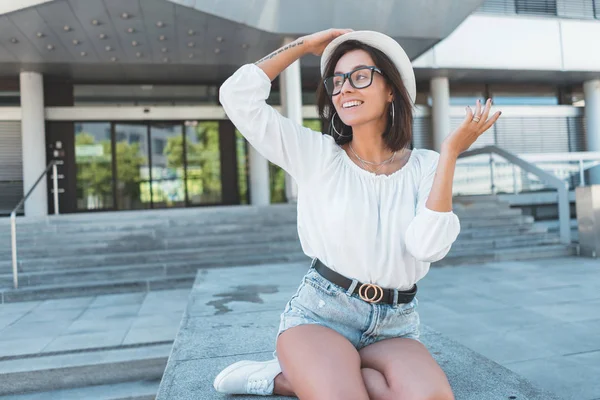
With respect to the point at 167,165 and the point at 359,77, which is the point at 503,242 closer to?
the point at 359,77

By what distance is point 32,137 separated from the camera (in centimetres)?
1109

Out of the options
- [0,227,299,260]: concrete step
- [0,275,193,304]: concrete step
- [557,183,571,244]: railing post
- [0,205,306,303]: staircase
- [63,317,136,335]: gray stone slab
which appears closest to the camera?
[63,317,136,335]: gray stone slab

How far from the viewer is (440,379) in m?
1.32

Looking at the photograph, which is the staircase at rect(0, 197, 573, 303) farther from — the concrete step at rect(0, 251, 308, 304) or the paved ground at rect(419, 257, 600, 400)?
the paved ground at rect(419, 257, 600, 400)

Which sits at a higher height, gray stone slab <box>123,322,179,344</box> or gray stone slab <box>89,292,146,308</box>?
gray stone slab <box>89,292,146,308</box>

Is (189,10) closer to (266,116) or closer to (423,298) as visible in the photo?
(423,298)

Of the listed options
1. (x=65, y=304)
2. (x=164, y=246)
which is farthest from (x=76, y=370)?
(x=164, y=246)

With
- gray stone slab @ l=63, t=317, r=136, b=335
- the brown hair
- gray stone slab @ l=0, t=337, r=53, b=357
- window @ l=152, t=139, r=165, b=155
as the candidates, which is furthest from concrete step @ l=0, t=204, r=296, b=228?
the brown hair

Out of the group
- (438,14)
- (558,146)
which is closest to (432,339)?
(438,14)

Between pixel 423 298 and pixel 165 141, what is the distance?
32.8ft

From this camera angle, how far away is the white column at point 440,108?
1343 centimetres

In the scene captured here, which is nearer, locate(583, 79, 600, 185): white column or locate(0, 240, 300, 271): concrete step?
locate(0, 240, 300, 271): concrete step

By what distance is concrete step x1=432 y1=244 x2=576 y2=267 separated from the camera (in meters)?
7.05

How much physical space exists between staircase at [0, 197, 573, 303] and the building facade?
3078mm
